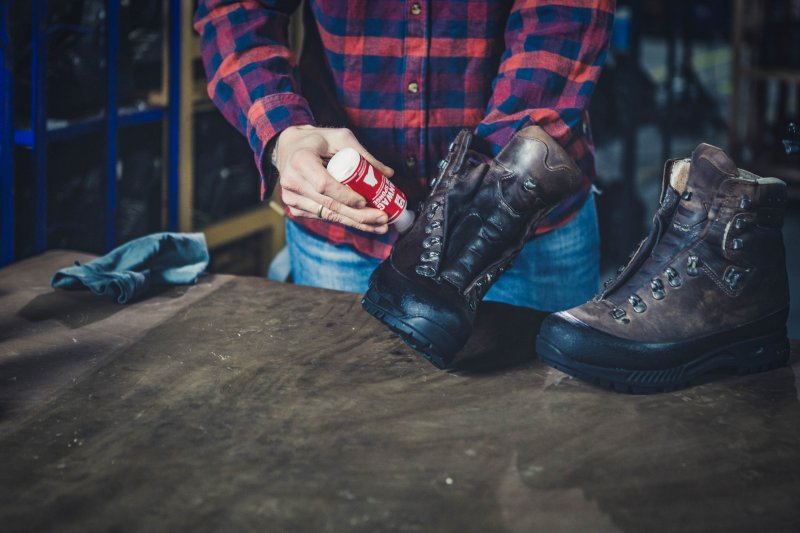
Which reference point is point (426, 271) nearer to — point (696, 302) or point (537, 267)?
point (696, 302)

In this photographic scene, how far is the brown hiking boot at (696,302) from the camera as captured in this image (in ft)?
3.68

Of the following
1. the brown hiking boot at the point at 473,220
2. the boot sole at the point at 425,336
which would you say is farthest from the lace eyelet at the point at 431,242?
the boot sole at the point at 425,336

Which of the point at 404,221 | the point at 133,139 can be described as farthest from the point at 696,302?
the point at 133,139

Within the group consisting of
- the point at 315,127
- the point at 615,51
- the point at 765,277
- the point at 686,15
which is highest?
the point at 686,15

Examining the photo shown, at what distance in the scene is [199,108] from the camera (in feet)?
9.39

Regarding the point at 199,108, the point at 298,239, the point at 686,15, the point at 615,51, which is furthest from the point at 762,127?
the point at 298,239

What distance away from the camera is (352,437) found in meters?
1.00

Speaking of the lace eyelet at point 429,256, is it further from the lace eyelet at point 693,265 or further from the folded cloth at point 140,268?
the folded cloth at point 140,268

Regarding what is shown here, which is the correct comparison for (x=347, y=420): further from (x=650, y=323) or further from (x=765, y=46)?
(x=765, y=46)

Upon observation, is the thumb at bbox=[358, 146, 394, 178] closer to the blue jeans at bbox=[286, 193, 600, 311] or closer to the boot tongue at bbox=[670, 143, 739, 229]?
the blue jeans at bbox=[286, 193, 600, 311]

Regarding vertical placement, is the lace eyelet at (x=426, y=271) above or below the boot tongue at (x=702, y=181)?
below

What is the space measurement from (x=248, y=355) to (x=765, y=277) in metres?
0.68

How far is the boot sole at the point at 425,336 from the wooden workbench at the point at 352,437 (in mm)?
25

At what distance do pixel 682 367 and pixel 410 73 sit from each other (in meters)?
0.70
